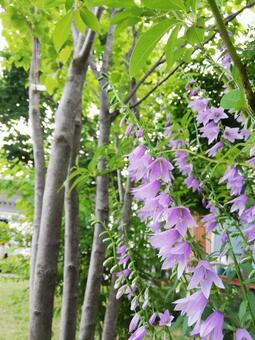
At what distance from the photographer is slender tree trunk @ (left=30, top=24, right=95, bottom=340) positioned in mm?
1169

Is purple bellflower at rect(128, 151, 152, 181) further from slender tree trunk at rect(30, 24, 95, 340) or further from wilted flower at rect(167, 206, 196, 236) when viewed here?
slender tree trunk at rect(30, 24, 95, 340)

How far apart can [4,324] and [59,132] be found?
3894 mm

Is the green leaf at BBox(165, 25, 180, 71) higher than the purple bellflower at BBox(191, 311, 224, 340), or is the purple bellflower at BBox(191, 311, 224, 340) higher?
the green leaf at BBox(165, 25, 180, 71)

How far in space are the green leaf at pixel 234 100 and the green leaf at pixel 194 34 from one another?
74mm

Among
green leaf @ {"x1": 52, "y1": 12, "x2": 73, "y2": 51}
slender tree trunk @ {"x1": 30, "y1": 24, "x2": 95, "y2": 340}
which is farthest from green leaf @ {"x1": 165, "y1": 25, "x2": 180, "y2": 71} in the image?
slender tree trunk @ {"x1": 30, "y1": 24, "x2": 95, "y2": 340}

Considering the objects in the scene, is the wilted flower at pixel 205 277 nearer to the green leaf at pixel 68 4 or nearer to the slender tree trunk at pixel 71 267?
the green leaf at pixel 68 4

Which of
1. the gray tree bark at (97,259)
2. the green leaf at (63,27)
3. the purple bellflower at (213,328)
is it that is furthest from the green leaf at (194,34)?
the gray tree bark at (97,259)

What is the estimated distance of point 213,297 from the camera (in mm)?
736

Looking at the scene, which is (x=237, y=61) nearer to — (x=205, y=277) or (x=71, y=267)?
(x=205, y=277)

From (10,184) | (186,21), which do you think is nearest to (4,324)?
(10,184)

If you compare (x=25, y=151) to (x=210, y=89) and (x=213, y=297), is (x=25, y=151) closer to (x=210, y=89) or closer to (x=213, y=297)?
(x=210, y=89)

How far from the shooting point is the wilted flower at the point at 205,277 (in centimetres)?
A: 64

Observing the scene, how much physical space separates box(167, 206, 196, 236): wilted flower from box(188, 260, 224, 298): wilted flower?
0.20ft

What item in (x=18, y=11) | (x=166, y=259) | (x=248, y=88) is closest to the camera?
(x=248, y=88)
